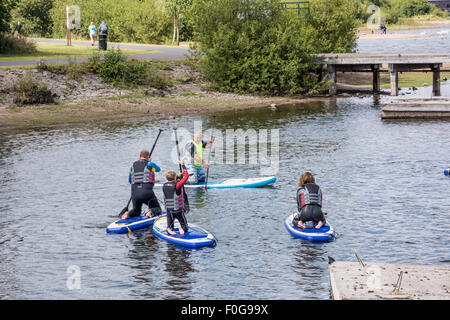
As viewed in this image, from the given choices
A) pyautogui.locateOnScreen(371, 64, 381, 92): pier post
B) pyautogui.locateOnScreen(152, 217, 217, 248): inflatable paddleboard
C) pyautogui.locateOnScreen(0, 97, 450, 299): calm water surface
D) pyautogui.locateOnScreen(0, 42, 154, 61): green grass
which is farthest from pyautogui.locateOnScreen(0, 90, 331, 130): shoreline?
pyautogui.locateOnScreen(152, 217, 217, 248): inflatable paddleboard

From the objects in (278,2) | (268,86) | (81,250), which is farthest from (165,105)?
(81,250)

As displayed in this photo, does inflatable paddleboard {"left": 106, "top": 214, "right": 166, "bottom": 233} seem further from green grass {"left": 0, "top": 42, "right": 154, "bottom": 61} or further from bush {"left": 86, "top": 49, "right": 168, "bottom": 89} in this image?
green grass {"left": 0, "top": 42, "right": 154, "bottom": 61}

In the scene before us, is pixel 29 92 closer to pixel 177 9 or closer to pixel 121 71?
pixel 121 71

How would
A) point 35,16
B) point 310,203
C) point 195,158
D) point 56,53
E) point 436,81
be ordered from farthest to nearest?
point 35,16 < point 56,53 < point 436,81 < point 195,158 < point 310,203

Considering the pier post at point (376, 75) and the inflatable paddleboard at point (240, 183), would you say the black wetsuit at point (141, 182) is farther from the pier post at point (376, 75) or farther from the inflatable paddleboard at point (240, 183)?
the pier post at point (376, 75)

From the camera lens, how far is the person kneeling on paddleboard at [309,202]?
53.5ft

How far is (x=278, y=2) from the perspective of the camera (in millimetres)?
46219

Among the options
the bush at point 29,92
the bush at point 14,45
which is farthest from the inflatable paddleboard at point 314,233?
the bush at point 14,45

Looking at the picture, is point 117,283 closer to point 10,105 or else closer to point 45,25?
point 10,105

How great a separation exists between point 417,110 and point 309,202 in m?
22.5

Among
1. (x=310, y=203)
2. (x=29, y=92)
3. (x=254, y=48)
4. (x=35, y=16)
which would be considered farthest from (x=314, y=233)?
(x=35, y=16)

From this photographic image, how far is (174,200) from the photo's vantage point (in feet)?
53.3

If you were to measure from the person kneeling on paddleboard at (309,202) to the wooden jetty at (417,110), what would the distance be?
21.2 meters

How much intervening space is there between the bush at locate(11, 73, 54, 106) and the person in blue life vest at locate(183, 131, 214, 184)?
18447 mm
